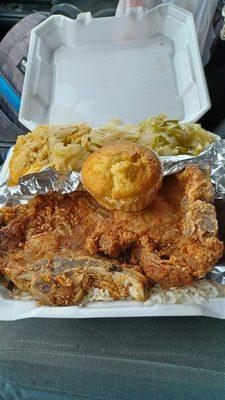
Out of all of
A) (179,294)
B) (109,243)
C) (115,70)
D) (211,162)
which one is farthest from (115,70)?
(179,294)

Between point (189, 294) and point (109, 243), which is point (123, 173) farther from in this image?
point (189, 294)

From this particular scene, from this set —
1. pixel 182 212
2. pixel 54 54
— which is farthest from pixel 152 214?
pixel 54 54

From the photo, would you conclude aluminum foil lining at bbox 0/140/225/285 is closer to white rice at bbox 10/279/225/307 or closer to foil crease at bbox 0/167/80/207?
foil crease at bbox 0/167/80/207

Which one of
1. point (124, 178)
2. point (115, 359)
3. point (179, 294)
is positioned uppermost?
point (124, 178)

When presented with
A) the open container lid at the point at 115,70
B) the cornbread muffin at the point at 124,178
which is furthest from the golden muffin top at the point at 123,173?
the open container lid at the point at 115,70

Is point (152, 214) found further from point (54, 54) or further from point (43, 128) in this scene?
point (54, 54)

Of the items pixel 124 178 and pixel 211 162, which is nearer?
pixel 124 178
